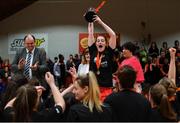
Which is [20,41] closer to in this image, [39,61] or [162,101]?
[39,61]

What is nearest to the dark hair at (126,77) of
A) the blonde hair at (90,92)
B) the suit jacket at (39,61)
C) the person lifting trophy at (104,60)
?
the blonde hair at (90,92)

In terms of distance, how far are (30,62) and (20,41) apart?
11.4m

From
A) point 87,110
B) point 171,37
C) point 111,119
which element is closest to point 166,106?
point 111,119

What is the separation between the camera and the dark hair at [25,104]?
8.34 feet

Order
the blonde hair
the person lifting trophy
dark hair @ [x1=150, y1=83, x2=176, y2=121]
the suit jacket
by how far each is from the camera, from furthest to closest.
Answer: the suit jacket < the person lifting trophy < dark hair @ [x1=150, y1=83, x2=176, y2=121] < the blonde hair

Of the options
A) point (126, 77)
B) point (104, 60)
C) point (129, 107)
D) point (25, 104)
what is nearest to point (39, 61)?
point (104, 60)

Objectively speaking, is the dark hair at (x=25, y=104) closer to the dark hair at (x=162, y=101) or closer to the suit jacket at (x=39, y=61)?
the dark hair at (x=162, y=101)

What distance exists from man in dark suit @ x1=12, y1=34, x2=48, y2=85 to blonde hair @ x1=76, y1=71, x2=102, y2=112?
6.94ft

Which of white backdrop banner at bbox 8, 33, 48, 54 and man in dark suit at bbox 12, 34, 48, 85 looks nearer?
man in dark suit at bbox 12, 34, 48, 85

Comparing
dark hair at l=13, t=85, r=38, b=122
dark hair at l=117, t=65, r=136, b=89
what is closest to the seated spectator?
dark hair at l=117, t=65, r=136, b=89

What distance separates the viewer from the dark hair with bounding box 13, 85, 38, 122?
2.54 meters

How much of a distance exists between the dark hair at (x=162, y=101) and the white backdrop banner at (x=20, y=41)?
13.1m

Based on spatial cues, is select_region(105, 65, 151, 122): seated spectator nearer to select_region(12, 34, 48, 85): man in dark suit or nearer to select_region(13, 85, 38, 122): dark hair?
select_region(13, 85, 38, 122): dark hair

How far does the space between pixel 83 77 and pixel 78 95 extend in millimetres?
162
